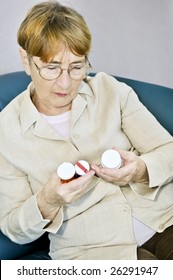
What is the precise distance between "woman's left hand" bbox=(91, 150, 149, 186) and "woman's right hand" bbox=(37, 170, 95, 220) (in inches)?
1.5

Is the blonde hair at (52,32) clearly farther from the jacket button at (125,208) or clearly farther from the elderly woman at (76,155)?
the jacket button at (125,208)

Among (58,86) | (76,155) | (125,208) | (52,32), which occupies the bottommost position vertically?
(125,208)

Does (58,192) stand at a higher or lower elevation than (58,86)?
lower

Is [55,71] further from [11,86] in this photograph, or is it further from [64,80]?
[11,86]

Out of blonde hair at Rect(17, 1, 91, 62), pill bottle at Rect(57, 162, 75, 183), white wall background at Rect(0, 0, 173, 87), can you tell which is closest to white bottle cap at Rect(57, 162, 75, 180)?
pill bottle at Rect(57, 162, 75, 183)

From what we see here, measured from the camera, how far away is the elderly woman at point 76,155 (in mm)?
1059

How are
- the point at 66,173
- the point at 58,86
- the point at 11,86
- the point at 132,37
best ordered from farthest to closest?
the point at 132,37 → the point at 11,86 → the point at 58,86 → the point at 66,173

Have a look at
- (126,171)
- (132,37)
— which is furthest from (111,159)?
(132,37)

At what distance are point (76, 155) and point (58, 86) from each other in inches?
7.7

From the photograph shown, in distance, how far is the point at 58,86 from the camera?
42.7 inches

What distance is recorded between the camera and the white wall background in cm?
188

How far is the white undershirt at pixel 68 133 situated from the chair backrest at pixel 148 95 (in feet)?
0.79
